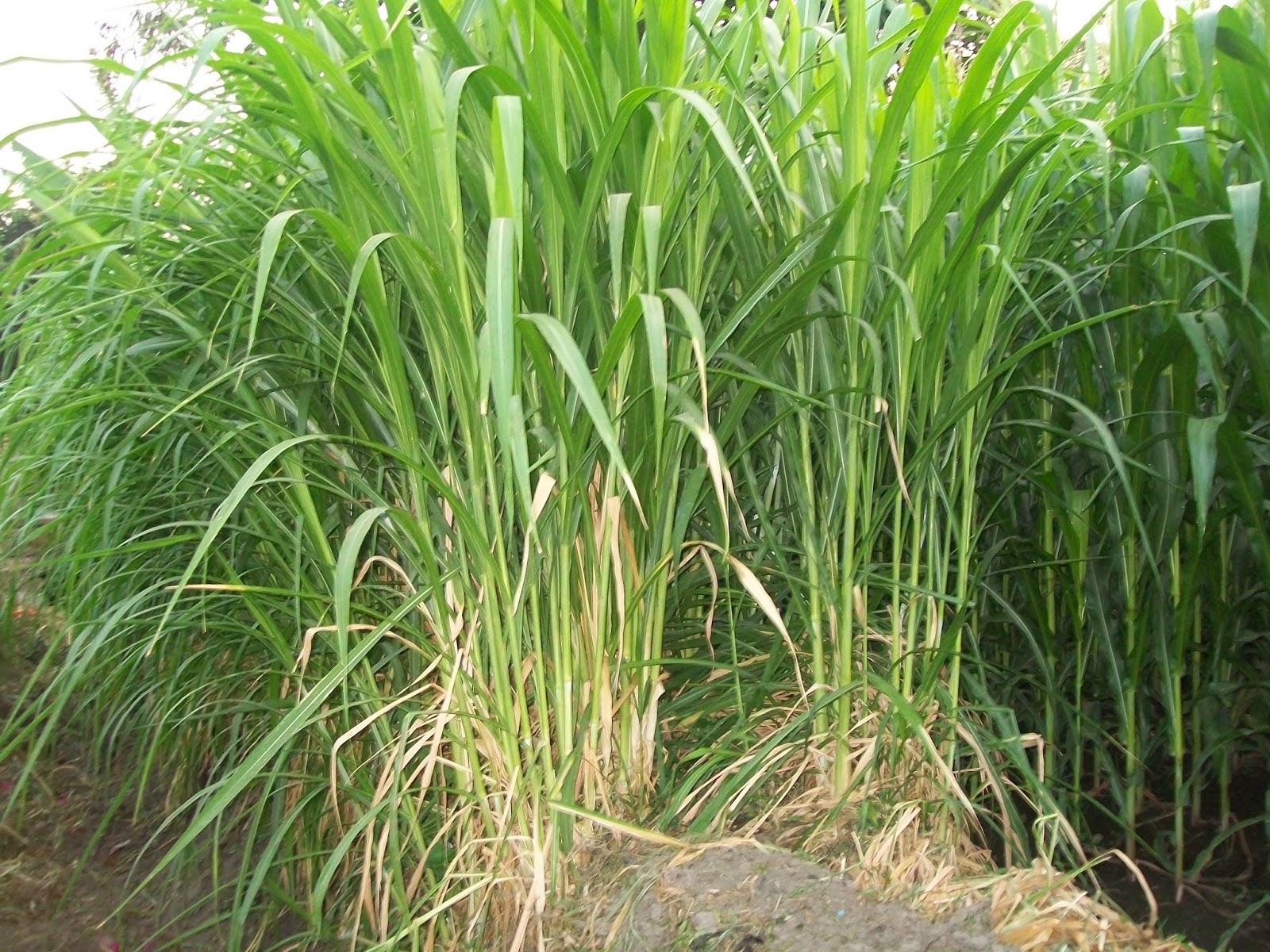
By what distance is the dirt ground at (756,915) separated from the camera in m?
0.97

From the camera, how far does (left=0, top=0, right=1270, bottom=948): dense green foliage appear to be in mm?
977

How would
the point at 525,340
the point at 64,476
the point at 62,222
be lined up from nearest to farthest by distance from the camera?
the point at 525,340 < the point at 62,222 < the point at 64,476

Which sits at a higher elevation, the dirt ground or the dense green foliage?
the dense green foliage

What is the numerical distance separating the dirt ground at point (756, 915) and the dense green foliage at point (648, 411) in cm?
10

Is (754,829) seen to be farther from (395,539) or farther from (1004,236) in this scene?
(1004,236)

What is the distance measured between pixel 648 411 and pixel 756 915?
534 millimetres

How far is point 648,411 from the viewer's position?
1066 millimetres

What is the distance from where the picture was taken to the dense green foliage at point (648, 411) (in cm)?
98

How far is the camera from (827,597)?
1162 millimetres

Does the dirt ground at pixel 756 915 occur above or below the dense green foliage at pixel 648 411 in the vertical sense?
below

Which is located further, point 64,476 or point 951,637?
point 64,476

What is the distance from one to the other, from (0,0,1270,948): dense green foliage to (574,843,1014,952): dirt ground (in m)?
0.10

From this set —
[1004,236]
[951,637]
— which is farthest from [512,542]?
[1004,236]

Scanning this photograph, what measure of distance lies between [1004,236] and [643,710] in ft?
2.24
